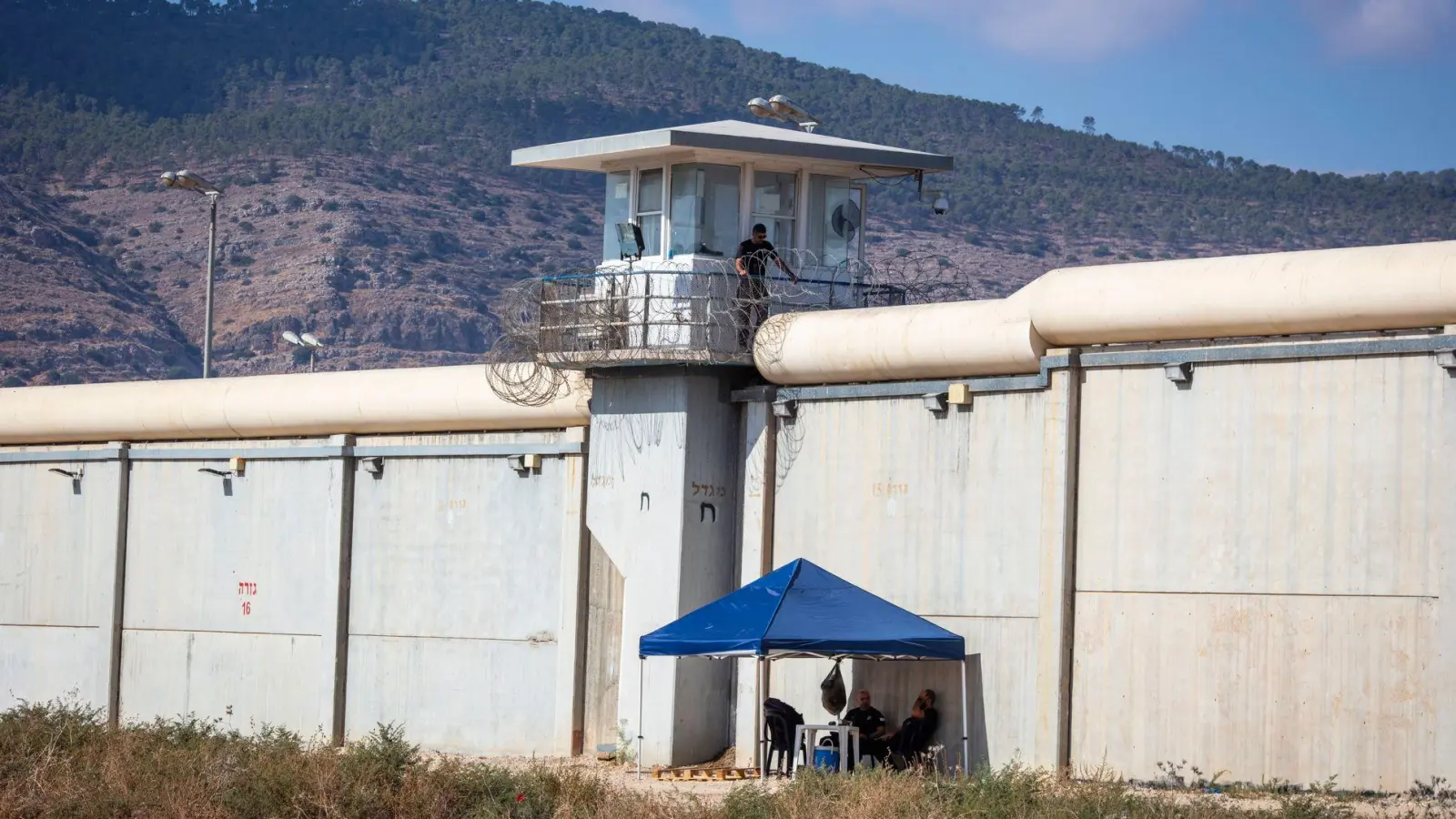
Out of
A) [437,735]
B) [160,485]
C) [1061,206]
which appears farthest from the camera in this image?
[1061,206]

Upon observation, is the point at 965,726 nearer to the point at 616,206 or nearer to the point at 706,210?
the point at 706,210

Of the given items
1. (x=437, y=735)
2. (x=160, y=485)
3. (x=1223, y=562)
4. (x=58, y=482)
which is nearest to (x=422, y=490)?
(x=437, y=735)

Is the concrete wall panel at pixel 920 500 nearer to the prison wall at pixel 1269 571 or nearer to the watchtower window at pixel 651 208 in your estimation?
the prison wall at pixel 1269 571

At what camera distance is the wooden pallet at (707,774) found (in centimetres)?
2152

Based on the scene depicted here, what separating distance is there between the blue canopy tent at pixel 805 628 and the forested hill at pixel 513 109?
83.1m

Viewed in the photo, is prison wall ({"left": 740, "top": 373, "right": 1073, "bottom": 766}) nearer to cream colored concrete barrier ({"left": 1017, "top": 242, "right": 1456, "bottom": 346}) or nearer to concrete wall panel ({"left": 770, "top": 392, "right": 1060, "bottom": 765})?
concrete wall panel ({"left": 770, "top": 392, "right": 1060, "bottom": 765})

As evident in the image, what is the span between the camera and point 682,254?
23203 millimetres

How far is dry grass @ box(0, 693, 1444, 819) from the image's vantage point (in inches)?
623

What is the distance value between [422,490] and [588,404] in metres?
3.46

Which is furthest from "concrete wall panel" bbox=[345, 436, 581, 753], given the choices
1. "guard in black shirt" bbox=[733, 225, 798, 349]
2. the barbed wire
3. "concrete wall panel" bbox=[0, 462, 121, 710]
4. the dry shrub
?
"concrete wall panel" bbox=[0, 462, 121, 710]

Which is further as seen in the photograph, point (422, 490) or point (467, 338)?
point (467, 338)

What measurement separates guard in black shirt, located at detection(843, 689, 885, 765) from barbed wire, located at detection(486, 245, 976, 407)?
4.05m

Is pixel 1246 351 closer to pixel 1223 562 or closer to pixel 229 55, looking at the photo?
pixel 1223 562

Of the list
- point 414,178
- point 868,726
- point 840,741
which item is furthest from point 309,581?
point 414,178
